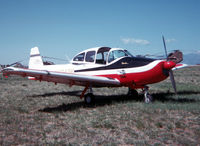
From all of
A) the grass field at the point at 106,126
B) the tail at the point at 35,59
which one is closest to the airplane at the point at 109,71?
the grass field at the point at 106,126

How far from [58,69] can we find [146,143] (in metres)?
7.23

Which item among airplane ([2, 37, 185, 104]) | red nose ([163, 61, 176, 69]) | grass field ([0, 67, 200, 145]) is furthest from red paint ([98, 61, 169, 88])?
grass field ([0, 67, 200, 145])

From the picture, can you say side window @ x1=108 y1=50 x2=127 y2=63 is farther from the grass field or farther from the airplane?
the grass field

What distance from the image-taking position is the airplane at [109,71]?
7.46 meters

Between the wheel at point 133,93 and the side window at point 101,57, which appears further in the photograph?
the wheel at point 133,93

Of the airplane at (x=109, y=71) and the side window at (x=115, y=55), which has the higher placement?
the side window at (x=115, y=55)

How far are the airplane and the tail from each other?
2.33 metres

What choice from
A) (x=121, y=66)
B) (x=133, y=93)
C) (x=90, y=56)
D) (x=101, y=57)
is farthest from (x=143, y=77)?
(x=90, y=56)

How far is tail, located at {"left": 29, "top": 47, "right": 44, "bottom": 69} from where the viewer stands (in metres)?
11.8

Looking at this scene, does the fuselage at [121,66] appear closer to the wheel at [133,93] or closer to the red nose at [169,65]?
the red nose at [169,65]

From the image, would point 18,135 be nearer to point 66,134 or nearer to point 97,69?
point 66,134

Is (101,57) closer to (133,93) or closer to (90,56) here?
(90,56)

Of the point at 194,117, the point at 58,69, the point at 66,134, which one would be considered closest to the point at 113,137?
the point at 66,134

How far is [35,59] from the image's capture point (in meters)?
11.9
